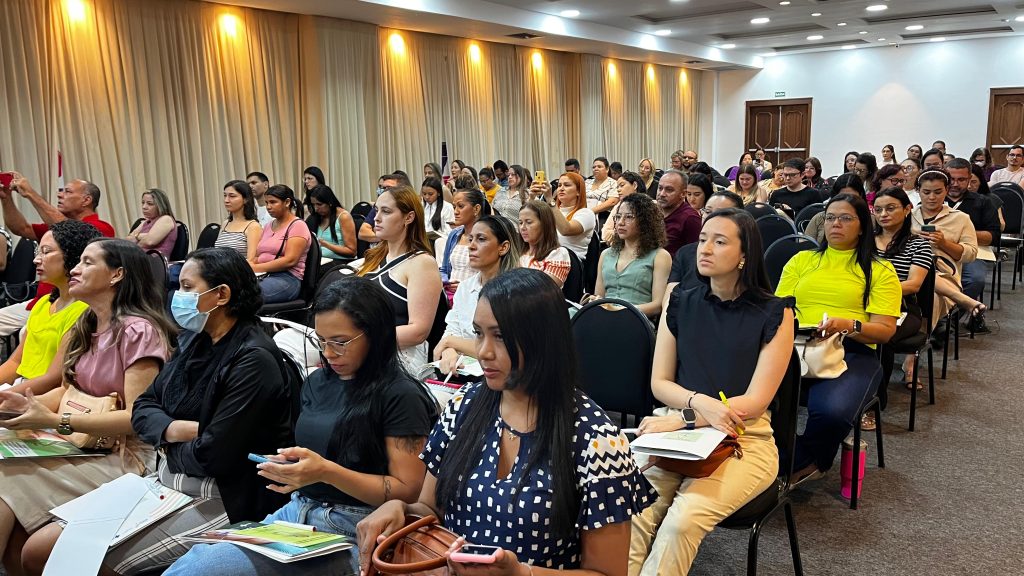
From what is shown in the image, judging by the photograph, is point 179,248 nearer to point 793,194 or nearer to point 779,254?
point 779,254

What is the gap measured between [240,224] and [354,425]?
14.2 ft

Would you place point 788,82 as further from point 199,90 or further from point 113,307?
point 113,307

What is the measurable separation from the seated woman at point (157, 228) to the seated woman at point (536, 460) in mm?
4881

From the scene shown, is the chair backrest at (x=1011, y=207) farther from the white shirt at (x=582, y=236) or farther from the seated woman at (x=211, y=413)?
the seated woman at (x=211, y=413)

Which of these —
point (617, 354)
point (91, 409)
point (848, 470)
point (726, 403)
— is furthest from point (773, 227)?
point (91, 409)

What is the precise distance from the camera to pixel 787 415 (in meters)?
2.49

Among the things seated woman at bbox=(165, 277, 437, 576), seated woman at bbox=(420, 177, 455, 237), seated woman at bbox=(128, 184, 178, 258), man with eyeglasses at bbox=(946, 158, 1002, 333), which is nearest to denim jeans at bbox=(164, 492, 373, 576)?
seated woman at bbox=(165, 277, 437, 576)

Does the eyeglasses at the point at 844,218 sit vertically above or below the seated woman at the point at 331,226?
above

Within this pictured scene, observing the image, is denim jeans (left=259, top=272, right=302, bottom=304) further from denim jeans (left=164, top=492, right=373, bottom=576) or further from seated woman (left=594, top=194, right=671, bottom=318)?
denim jeans (left=164, top=492, right=373, bottom=576)

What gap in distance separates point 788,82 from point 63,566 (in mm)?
18609

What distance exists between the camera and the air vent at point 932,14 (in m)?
11.9

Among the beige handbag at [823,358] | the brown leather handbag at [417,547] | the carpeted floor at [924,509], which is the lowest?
A: the carpeted floor at [924,509]

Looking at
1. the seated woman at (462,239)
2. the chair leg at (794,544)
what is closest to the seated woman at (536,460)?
the chair leg at (794,544)

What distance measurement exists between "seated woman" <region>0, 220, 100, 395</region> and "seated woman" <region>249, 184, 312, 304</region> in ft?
6.69
